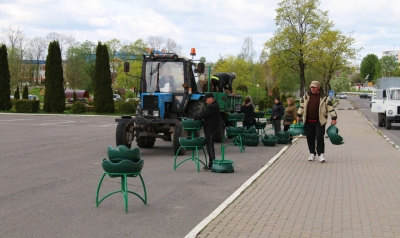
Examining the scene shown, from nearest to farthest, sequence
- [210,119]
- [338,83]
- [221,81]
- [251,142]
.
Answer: [210,119], [251,142], [221,81], [338,83]

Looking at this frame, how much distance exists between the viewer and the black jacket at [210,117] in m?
12.5

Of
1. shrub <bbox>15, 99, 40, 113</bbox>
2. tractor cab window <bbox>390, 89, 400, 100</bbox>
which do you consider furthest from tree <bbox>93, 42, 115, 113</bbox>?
tractor cab window <bbox>390, 89, 400, 100</bbox>

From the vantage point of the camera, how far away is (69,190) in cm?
987

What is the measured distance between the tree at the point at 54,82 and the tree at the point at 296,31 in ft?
114

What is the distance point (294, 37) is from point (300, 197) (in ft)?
225

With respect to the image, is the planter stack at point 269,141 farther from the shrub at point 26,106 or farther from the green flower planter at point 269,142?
the shrub at point 26,106

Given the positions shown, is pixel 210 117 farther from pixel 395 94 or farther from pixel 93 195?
pixel 395 94

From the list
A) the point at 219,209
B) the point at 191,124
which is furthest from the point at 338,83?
the point at 219,209

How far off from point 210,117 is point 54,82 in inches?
1650

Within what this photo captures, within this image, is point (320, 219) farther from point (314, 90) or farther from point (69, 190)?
point (314, 90)

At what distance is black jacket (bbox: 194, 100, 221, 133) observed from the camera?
1247 cm

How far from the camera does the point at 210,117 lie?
12.5 metres

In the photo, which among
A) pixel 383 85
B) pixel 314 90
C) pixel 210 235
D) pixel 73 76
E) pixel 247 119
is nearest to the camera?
pixel 210 235

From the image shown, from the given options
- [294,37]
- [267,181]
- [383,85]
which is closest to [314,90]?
[267,181]
